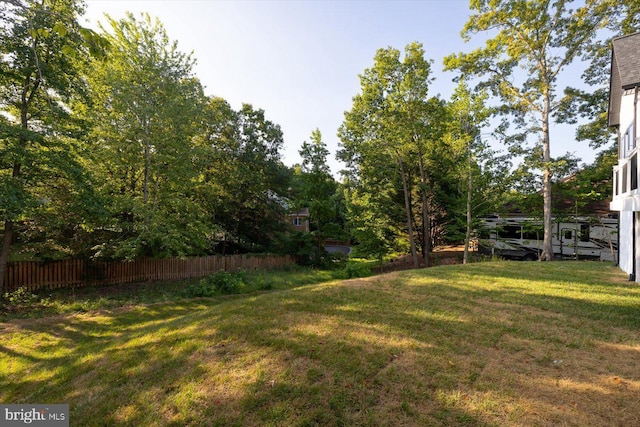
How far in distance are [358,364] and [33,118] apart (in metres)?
12.5

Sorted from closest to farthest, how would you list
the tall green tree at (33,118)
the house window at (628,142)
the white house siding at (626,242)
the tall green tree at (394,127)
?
the tall green tree at (33,118) < the white house siding at (626,242) < the house window at (628,142) < the tall green tree at (394,127)

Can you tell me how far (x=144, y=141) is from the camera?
1191 cm

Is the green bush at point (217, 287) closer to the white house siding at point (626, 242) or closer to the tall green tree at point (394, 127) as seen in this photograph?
the tall green tree at point (394, 127)

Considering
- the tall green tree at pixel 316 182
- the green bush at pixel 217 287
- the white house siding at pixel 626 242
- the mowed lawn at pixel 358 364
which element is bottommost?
the green bush at pixel 217 287

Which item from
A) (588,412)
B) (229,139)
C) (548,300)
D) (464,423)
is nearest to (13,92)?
(229,139)

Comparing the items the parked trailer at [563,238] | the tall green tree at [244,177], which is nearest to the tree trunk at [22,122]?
the tall green tree at [244,177]

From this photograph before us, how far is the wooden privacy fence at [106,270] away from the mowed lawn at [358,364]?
4823mm

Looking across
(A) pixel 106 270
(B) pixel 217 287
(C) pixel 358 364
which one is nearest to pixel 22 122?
(A) pixel 106 270

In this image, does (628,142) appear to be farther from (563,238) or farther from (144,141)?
(144,141)

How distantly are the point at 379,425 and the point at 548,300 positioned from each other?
587 centimetres

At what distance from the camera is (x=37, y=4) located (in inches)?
347

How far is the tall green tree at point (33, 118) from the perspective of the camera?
311 inches

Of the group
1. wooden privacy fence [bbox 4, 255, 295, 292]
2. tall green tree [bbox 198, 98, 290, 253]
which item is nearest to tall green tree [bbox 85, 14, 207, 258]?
wooden privacy fence [bbox 4, 255, 295, 292]

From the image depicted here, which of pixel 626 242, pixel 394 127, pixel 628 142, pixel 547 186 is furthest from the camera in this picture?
pixel 394 127
